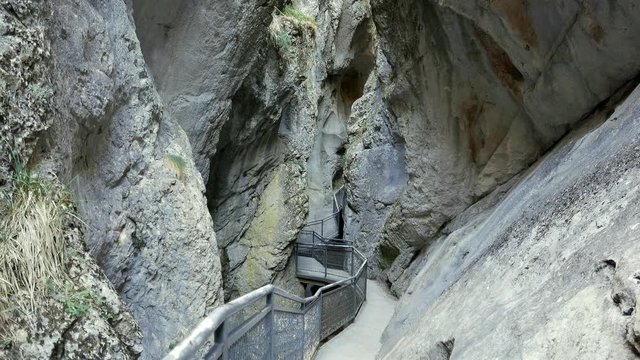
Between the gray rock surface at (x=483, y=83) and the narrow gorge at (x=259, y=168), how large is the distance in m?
0.03

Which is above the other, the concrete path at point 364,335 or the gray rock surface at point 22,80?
the gray rock surface at point 22,80

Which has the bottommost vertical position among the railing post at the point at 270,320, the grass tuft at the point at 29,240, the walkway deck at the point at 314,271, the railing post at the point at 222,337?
the walkway deck at the point at 314,271

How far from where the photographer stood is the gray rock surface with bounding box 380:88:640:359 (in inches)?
86.9

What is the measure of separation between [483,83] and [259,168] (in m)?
6.16

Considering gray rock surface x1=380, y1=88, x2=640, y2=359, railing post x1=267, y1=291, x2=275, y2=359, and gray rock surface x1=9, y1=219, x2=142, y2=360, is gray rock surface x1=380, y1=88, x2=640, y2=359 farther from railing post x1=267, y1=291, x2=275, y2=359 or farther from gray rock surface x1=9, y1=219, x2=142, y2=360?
gray rock surface x1=9, y1=219, x2=142, y2=360

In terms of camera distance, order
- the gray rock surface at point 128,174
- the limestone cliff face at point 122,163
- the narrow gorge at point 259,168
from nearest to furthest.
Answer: the narrow gorge at point 259,168 < the limestone cliff face at point 122,163 < the gray rock surface at point 128,174

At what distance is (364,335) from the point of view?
7.98 m

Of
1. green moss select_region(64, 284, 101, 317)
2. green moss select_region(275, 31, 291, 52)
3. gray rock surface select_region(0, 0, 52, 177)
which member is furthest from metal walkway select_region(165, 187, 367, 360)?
green moss select_region(275, 31, 291, 52)

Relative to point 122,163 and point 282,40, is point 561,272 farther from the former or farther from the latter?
point 282,40

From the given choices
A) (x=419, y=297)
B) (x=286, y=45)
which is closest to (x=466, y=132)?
(x=419, y=297)

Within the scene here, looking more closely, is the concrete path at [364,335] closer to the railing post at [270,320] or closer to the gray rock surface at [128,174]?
the gray rock surface at [128,174]

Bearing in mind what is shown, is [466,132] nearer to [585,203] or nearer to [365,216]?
[585,203]

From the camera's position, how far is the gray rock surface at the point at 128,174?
395 centimetres

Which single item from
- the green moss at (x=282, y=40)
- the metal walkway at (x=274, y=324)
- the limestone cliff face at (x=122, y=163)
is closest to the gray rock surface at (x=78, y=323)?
the metal walkway at (x=274, y=324)
